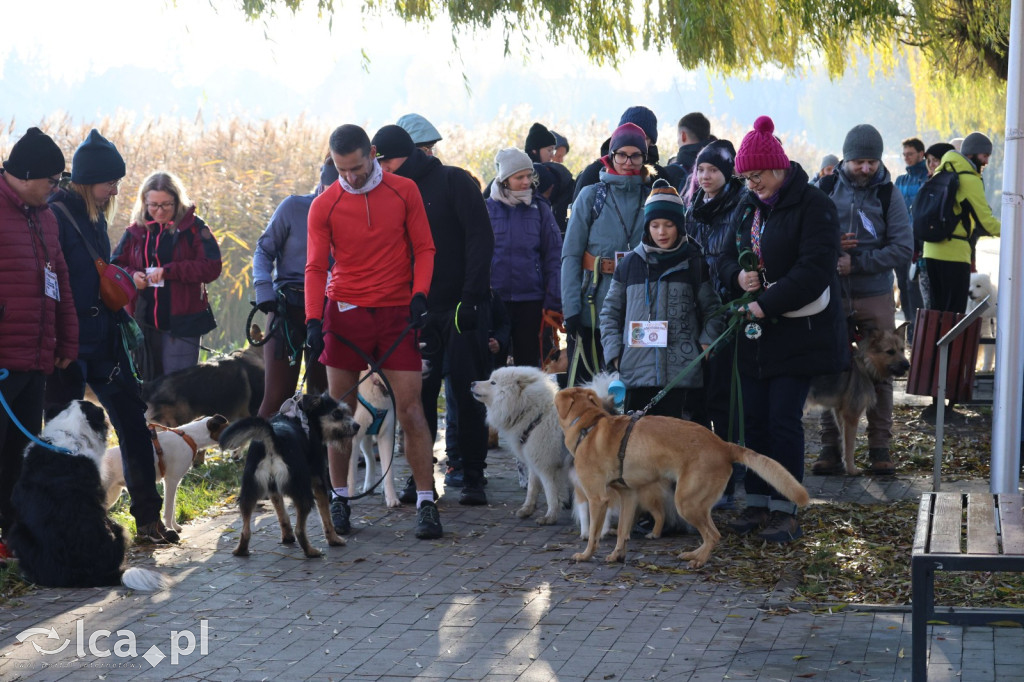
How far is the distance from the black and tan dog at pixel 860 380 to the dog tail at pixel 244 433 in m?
3.96

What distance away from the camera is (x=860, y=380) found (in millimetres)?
8039

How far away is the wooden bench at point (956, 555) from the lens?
3.73 metres

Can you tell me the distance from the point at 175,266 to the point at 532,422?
324 centimetres

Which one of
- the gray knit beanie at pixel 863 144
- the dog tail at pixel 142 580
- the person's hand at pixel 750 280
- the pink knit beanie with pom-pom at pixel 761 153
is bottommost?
the dog tail at pixel 142 580

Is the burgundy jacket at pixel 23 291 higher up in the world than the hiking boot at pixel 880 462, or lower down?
higher up

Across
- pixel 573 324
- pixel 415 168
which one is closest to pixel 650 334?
pixel 573 324

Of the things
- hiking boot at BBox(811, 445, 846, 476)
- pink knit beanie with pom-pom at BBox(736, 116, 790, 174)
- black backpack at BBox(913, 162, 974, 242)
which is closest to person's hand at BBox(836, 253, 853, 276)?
hiking boot at BBox(811, 445, 846, 476)

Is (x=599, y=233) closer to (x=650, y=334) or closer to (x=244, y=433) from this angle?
(x=650, y=334)

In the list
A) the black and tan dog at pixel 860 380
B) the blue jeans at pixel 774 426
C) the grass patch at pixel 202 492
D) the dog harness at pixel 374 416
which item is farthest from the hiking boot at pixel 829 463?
the grass patch at pixel 202 492

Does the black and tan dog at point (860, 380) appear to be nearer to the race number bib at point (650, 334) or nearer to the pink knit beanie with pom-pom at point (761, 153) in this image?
the race number bib at point (650, 334)

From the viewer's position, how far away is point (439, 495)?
7.78m

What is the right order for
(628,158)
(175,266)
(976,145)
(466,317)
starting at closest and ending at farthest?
(466,317), (628,158), (175,266), (976,145)

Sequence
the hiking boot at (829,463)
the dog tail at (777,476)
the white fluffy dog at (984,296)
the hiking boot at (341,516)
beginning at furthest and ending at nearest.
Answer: the white fluffy dog at (984,296) → the hiking boot at (829,463) → the hiking boot at (341,516) → the dog tail at (777,476)

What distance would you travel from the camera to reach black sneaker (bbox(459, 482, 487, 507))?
7508mm
